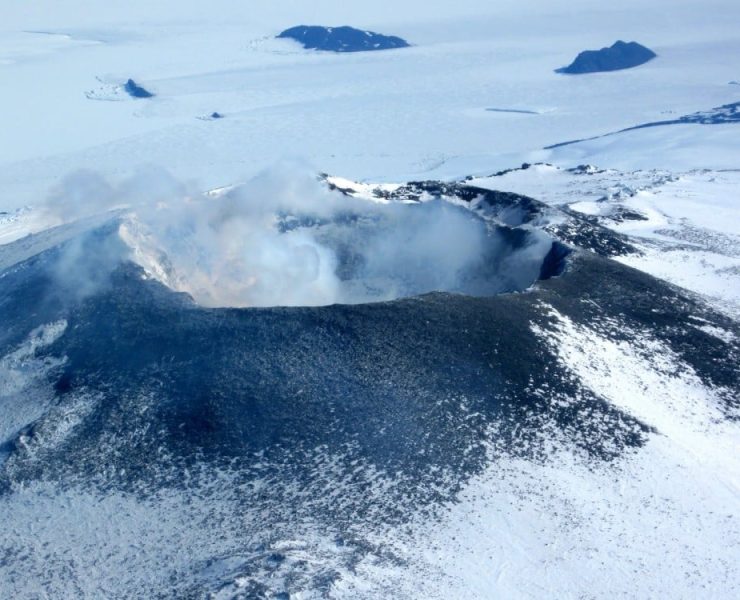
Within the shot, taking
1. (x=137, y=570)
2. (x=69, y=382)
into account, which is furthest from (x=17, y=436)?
(x=137, y=570)

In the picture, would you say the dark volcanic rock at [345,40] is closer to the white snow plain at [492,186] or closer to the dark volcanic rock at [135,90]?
the white snow plain at [492,186]

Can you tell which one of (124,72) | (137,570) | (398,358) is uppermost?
(398,358)

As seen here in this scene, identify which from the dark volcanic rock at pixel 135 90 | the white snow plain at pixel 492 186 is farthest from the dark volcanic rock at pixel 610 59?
the dark volcanic rock at pixel 135 90

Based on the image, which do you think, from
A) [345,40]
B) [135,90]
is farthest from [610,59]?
[135,90]

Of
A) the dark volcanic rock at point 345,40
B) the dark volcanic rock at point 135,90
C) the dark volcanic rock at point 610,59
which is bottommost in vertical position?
the dark volcanic rock at point 135,90

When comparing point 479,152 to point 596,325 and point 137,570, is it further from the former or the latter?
point 137,570

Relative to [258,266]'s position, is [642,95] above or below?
below

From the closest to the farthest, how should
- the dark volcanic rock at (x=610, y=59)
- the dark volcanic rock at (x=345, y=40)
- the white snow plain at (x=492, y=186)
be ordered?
the white snow plain at (x=492, y=186) < the dark volcanic rock at (x=610, y=59) < the dark volcanic rock at (x=345, y=40)
